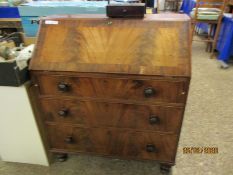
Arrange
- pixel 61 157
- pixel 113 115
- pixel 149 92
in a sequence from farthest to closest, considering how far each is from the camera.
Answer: pixel 61 157 < pixel 113 115 < pixel 149 92

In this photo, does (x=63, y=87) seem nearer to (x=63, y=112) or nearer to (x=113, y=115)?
(x=63, y=112)

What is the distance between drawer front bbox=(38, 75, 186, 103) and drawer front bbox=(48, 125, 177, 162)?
269 millimetres

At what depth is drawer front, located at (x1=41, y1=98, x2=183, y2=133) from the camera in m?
1.12

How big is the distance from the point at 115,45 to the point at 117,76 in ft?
0.55

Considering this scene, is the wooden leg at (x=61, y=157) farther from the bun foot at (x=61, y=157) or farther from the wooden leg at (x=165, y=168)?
the wooden leg at (x=165, y=168)

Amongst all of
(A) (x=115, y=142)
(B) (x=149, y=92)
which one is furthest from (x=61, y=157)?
(B) (x=149, y=92)

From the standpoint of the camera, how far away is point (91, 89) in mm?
1109

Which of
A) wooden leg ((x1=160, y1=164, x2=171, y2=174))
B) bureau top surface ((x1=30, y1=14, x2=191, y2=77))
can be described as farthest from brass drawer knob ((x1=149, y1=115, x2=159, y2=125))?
wooden leg ((x1=160, y1=164, x2=171, y2=174))

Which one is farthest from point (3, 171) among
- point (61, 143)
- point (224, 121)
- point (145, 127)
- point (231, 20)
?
point (231, 20)

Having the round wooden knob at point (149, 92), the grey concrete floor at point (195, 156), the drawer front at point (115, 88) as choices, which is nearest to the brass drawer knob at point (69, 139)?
the grey concrete floor at point (195, 156)

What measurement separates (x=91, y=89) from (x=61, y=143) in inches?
21.3

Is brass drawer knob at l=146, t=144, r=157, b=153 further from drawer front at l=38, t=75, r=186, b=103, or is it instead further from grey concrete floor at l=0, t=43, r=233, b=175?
drawer front at l=38, t=75, r=186, b=103

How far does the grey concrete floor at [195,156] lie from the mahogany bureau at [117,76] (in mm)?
272

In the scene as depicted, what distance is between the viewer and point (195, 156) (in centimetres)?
151
